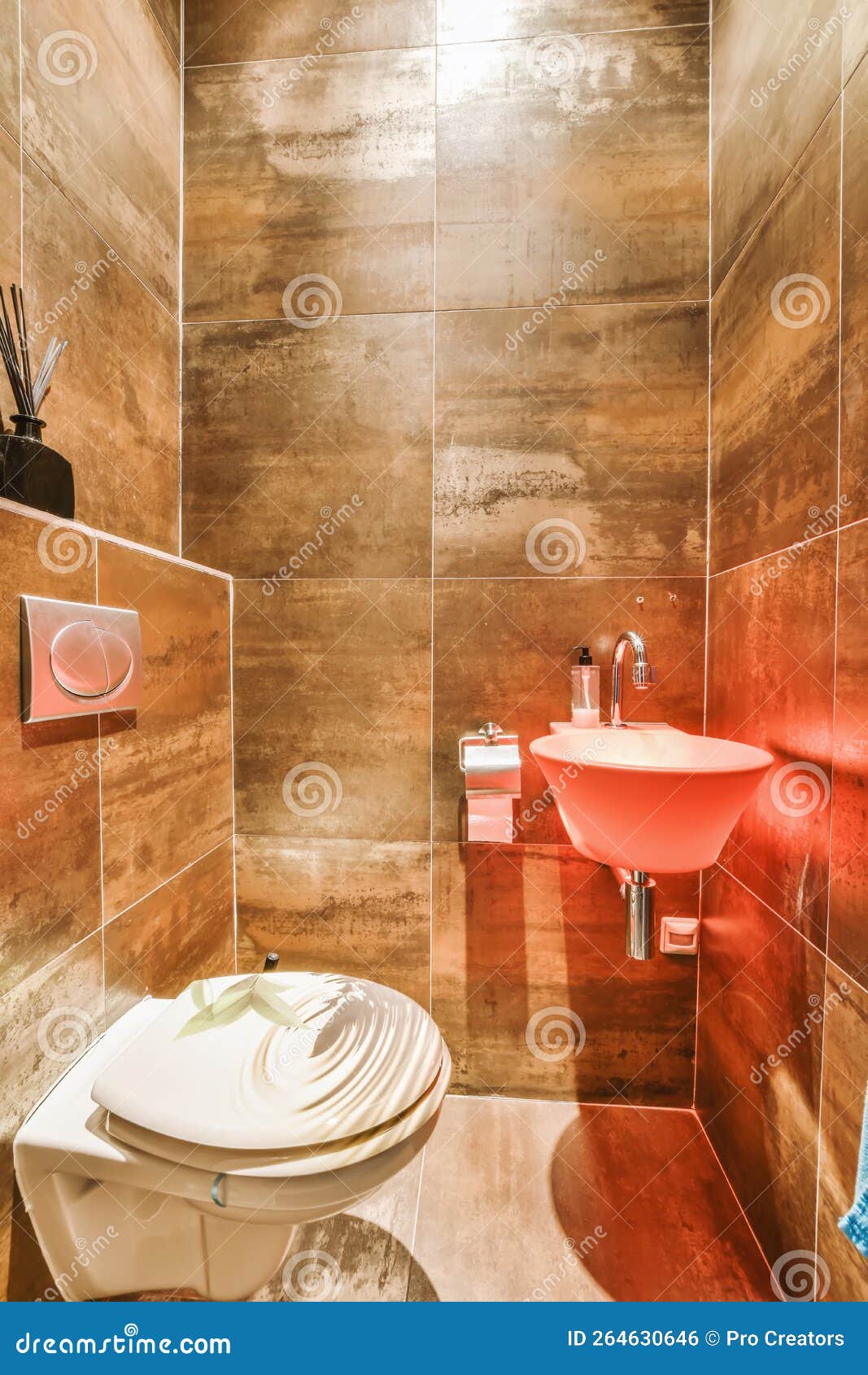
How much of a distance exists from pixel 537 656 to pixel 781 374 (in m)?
0.73

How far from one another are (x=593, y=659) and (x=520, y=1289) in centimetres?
124

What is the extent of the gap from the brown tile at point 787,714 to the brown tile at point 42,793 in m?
1.22

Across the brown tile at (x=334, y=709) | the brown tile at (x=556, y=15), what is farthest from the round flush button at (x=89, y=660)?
the brown tile at (x=556, y=15)

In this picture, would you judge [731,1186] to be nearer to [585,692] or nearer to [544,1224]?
[544,1224]

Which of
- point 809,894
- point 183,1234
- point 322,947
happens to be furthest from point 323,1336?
point 809,894

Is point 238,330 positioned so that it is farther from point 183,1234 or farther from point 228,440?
point 183,1234

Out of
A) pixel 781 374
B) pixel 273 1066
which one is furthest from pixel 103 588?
pixel 781 374

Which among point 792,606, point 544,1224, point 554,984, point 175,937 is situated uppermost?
point 792,606

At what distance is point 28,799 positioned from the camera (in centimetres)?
81

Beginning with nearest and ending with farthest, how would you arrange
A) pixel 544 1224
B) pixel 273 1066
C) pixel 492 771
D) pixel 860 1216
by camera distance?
pixel 860 1216 → pixel 273 1066 → pixel 544 1224 → pixel 492 771

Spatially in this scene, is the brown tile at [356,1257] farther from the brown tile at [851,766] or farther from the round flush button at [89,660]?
the round flush button at [89,660]

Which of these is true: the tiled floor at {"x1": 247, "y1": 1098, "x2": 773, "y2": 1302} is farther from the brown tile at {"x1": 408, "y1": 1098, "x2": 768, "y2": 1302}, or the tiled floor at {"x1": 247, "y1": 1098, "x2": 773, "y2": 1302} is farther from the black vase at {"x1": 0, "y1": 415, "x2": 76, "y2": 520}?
the black vase at {"x1": 0, "y1": 415, "x2": 76, "y2": 520}

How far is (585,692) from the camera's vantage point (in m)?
1.33

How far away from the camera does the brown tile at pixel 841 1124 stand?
0.80 meters
